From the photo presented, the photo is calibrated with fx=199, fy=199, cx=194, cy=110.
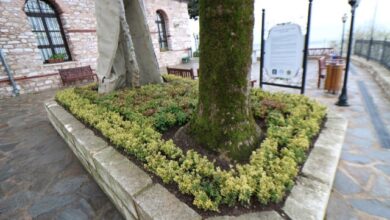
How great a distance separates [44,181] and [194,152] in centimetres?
216

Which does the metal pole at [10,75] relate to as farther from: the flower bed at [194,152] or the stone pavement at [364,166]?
the stone pavement at [364,166]

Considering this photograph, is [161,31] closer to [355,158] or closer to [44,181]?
[44,181]

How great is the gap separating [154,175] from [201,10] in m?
1.59

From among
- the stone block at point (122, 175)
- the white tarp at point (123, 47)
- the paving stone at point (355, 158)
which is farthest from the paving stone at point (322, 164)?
the white tarp at point (123, 47)

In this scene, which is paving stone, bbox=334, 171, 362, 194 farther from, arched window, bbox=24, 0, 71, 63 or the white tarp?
arched window, bbox=24, 0, 71, 63

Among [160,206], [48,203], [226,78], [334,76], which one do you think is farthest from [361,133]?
[48,203]

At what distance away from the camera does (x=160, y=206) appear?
1496 millimetres

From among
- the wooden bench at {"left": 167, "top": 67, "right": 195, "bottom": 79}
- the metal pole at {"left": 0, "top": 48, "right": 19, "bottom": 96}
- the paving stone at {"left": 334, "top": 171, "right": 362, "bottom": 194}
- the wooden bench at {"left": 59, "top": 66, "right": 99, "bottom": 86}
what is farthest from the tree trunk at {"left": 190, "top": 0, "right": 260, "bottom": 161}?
Result: the metal pole at {"left": 0, "top": 48, "right": 19, "bottom": 96}

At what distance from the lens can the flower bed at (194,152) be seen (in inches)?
60.9

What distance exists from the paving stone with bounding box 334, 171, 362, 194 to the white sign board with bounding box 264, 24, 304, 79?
6.23 feet

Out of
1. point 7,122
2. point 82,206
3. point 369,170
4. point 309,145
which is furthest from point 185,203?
point 7,122

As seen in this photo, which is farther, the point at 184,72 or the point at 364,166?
the point at 184,72

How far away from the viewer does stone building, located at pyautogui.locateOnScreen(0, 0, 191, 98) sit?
7.08 m

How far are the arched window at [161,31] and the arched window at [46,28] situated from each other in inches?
228
